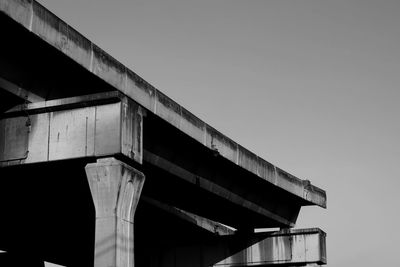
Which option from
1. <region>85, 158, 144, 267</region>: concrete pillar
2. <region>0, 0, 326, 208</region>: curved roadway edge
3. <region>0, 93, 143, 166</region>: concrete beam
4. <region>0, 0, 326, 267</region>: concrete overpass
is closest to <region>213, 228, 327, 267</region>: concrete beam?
<region>0, 0, 326, 267</region>: concrete overpass

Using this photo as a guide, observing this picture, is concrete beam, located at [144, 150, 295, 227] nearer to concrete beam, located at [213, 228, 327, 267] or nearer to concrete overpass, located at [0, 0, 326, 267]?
concrete overpass, located at [0, 0, 326, 267]

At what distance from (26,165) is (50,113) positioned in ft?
5.04

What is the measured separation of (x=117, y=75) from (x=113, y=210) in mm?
4106

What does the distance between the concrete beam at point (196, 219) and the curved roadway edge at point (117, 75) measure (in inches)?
145

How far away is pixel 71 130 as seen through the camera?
858 inches

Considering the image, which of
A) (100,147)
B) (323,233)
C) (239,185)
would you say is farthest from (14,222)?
(100,147)

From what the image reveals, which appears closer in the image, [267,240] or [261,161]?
[261,161]

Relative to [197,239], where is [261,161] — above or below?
above

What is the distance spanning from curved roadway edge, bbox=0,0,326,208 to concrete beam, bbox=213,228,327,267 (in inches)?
190

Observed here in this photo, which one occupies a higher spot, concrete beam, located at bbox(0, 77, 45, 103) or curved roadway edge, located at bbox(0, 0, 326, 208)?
curved roadway edge, located at bbox(0, 0, 326, 208)

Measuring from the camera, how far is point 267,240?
37750 millimetres

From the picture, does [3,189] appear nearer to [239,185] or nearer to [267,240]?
[239,185]

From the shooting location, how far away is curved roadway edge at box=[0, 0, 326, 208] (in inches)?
795

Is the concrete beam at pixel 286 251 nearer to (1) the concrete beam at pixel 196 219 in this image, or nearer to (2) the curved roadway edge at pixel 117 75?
(1) the concrete beam at pixel 196 219
